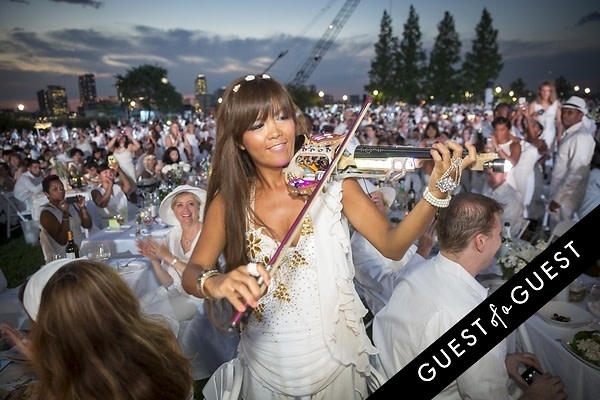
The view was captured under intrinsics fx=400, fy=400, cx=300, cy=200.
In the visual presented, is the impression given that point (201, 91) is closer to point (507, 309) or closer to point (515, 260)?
point (515, 260)

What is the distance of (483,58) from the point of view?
5303 centimetres

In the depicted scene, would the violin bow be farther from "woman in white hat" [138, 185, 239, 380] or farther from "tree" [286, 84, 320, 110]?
"tree" [286, 84, 320, 110]

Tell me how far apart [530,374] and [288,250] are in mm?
1615

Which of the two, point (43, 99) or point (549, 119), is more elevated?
point (43, 99)

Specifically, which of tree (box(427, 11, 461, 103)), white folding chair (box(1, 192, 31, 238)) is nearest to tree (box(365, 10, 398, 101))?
tree (box(427, 11, 461, 103))

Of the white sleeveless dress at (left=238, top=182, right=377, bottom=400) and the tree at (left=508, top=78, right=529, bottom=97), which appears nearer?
the white sleeveless dress at (left=238, top=182, right=377, bottom=400)

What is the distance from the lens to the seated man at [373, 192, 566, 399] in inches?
75.5

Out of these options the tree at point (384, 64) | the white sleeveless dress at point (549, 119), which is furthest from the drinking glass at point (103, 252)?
the tree at point (384, 64)

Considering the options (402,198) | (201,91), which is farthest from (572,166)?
(201,91)

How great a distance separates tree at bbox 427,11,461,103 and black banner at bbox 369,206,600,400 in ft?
196

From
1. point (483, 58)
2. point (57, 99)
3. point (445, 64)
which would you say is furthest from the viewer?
point (57, 99)

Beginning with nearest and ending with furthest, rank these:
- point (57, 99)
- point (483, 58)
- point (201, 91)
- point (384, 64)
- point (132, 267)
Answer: point (132, 267), point (483, 58), point (384, 64), point (57, 99), point (201, 91)

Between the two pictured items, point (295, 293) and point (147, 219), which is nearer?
point (295, 293)

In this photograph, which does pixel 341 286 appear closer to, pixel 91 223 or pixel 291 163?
pixel 291 163
